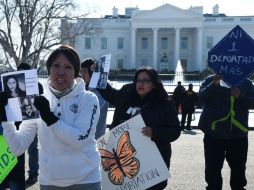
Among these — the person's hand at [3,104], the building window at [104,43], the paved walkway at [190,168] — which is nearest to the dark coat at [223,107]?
the paved walkway at [190,168]

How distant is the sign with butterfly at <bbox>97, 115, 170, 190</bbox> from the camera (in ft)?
14.0

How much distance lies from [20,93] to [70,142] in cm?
58

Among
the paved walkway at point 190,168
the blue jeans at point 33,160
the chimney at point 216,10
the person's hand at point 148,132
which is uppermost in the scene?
the chimney at point 216,10

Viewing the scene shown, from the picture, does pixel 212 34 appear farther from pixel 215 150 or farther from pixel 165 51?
pixel 215 150

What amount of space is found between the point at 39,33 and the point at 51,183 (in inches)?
1592

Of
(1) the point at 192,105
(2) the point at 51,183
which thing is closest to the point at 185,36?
(1) the point at 192,105

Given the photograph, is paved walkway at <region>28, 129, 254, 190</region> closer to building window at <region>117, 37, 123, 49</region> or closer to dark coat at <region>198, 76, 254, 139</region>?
dark coat at <region>198, 76, 254, 139</region>

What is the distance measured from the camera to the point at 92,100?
9.96 ft

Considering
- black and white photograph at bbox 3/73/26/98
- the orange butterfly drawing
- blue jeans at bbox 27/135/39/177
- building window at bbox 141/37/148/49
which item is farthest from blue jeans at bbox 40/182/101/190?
building window at bbox 141/37/148/49

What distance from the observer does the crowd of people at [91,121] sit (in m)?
2.93

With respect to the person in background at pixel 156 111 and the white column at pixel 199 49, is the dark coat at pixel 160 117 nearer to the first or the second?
the person in background at pixel 156 111

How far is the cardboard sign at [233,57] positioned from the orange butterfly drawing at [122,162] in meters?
1.48

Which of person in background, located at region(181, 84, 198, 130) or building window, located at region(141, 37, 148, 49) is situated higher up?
building window, located at region(141, 37, 148, 49)

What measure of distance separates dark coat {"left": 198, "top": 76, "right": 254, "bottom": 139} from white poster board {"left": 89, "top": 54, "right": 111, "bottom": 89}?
112cm
